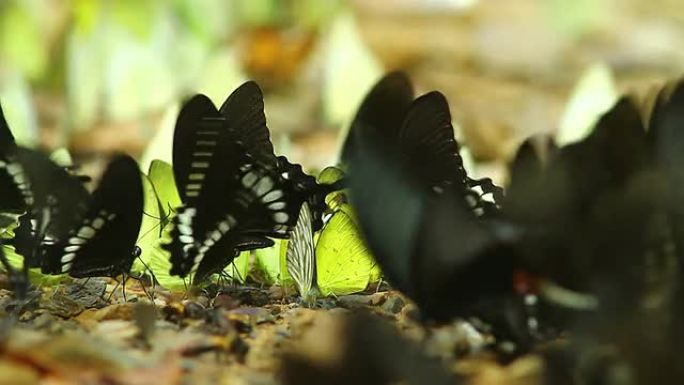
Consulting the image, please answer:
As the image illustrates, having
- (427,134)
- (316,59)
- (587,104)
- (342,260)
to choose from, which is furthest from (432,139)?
(316,59)

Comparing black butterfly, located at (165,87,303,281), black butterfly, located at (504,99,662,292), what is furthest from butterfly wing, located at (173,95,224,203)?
black butterfly, located at (504,99,662,292)

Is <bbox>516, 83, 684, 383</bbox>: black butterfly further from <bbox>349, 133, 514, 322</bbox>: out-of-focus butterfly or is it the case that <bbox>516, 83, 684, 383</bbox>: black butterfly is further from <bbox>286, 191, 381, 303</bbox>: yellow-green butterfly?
<bbox>286, 191, 381, 303</bbox>: yellow-green butterfly

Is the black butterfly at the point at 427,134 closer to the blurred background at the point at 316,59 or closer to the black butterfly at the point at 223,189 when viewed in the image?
the black butterfly at the point at 223,189

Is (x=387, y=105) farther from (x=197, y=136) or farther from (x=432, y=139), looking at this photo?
(x=197, y=136)

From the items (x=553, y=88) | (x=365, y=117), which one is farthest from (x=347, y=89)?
(x=365, y=117)

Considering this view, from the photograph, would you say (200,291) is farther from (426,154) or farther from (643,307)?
(643,307)

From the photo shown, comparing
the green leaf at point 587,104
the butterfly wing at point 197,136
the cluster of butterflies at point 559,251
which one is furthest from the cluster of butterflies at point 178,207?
the green leaf at point 587,104
